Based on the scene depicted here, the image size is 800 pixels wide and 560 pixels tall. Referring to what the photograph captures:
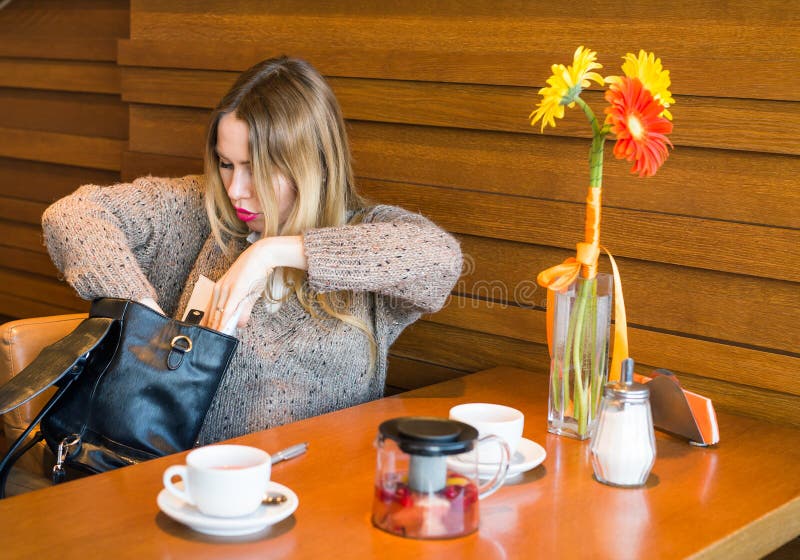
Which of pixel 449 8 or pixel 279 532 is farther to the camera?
pixel 449 8

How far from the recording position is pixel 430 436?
0.91 meters

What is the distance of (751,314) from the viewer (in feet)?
4.85

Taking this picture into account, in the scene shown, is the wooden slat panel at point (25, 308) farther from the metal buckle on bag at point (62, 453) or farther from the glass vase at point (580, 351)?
Result: the glass vase at point (580, 351)

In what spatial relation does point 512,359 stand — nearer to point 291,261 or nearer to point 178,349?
point 291,261

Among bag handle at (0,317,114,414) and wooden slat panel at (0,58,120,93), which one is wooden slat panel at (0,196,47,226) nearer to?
wooden slat panel at (0,58,120,93)

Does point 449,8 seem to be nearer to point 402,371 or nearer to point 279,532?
point 402,371

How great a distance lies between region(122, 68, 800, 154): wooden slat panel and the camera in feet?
4.70

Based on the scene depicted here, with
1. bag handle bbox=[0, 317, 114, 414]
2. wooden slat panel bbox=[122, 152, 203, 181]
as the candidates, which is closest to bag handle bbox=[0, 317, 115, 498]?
bag handle bbox=[0, 317, 114, 414]

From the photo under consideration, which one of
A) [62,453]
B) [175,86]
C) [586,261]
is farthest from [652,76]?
[175,86]

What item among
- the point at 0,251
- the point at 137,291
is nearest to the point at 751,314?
the point at 137,291

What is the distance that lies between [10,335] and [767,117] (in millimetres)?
1330

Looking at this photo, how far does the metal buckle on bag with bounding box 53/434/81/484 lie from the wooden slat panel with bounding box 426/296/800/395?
0.80 m

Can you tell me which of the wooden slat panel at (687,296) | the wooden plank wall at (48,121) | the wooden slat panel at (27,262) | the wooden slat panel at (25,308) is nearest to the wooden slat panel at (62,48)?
the wooden plank wall at (48,121)

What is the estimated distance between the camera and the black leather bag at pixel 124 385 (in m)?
1.31
